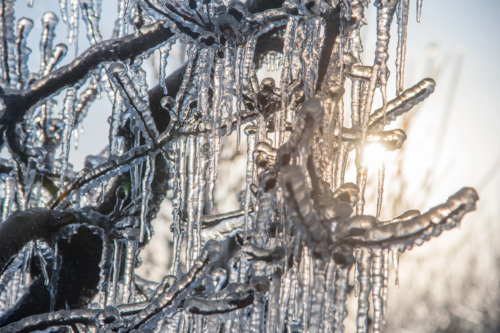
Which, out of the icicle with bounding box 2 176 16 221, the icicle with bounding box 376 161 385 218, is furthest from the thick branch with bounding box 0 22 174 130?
the icicle with bounding box 376 161 385 218

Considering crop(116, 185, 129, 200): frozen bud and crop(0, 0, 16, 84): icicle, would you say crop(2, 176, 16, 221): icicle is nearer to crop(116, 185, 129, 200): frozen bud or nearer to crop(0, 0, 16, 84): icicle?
crop(0, 0, 16, 84): icicle

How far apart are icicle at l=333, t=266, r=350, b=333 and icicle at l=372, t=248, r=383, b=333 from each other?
80mm

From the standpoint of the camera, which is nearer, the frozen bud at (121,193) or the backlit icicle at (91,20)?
the frozen bud at (121,193)

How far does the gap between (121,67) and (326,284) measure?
112cm

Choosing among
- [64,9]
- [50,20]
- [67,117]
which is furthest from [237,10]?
[50,20]

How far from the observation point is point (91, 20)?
229 centimetres

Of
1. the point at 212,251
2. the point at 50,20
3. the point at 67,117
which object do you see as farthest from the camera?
the point at 50,20

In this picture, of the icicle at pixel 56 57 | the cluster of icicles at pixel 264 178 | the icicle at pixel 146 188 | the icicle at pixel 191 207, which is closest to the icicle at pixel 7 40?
the cluster of icicles at pixel 264 178

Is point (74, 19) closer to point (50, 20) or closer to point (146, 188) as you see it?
point (50, 20)

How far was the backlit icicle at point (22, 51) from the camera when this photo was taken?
2.19m

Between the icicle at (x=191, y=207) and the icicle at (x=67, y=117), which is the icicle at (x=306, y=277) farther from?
the icicle at (x=67, y=117)

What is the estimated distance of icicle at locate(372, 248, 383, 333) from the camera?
83 centimetres

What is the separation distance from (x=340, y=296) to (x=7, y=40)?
2387 millimetres

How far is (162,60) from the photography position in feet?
5.39
